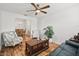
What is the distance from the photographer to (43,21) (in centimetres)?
203

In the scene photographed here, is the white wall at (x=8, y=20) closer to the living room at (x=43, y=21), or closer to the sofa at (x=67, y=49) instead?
the living room at (x=43, y=21)

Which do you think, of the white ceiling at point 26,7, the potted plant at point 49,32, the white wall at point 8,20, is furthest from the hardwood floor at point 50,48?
the white wall at point 8,20

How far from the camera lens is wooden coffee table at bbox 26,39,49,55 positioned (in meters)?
1.94

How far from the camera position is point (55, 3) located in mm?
2014

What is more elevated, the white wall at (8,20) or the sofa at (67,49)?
the white wall at (8,20)

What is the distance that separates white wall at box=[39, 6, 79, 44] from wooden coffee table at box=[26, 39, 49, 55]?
0.22m

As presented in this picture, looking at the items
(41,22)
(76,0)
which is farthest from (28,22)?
(76,0)

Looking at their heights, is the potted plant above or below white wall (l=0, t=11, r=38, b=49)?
below

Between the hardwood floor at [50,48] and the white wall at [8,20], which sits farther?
the hardwood floor at [50,48]

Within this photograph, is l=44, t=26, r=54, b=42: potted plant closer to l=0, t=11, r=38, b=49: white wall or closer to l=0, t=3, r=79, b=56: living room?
l=0, t=3, r=79, b=56: living room

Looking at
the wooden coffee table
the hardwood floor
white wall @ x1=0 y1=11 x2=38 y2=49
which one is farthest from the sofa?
white wall @ x1=0 y1=11 x2=38 y2=49

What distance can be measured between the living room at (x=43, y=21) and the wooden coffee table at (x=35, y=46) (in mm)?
44

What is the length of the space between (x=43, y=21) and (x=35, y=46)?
493mm

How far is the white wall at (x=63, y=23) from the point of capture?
1.97m
